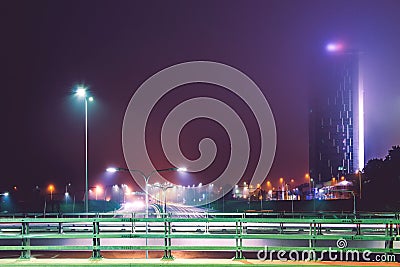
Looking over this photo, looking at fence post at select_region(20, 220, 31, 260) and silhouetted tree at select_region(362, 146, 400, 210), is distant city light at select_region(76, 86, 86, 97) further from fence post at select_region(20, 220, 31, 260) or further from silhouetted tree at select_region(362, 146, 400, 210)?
silhouetted tree at select_region(362, 146, 400, 210)

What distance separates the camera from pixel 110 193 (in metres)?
186

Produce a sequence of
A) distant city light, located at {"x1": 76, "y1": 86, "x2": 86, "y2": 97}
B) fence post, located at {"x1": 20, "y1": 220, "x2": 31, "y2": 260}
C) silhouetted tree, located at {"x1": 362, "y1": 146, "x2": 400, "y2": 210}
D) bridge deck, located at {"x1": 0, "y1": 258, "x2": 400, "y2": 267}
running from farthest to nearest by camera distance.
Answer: silhouetted tree, located at {"x1": 362, "y1": 146, "x2": 400, "y2": 210}
distant city light, located at {"x1": 76, "y1": 86, "x2": 86, "y2": 97}
fence post, located at {"x1": 20, "y1": 220, "x2": 31, "y2": 260}
bridge deck, located at {"x1": 0, "y1": 258, "x2": 400, "y2": 267}

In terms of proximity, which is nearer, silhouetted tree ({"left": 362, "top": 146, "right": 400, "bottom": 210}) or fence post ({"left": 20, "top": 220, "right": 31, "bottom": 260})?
fence post ({"left": 20, "top": 220, "right": 31, "bottom": 260})

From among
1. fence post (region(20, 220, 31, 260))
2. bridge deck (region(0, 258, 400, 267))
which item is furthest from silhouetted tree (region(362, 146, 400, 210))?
fence post (region(20, 220, 31, 260))

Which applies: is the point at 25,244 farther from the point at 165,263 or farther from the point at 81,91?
the point at 81,91

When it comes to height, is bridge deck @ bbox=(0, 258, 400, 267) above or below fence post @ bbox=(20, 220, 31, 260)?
below

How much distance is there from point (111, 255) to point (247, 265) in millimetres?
12650

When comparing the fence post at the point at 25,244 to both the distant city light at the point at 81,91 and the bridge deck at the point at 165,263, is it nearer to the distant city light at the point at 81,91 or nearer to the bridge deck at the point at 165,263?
the bridge deck at the point at 165,263

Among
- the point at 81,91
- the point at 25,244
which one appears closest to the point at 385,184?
the point at 81,91

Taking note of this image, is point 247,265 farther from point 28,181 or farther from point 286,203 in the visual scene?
point 28,181

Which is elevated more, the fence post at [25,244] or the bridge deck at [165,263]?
the fence post at [25,244]

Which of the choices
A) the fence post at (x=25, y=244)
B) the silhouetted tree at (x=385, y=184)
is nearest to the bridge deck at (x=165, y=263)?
the fence post at (x=25, y=244)

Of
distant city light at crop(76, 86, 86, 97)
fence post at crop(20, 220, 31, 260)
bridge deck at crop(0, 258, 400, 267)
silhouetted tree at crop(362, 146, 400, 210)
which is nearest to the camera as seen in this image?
bridge deck at crop(0, 258, 400, 267)

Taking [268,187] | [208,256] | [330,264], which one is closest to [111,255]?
[208,256]
